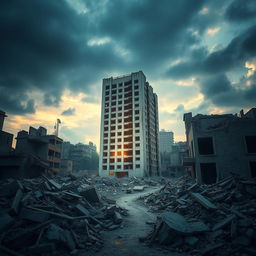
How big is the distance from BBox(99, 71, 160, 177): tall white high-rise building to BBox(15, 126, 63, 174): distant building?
2154 cm

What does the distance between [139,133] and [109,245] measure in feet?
175

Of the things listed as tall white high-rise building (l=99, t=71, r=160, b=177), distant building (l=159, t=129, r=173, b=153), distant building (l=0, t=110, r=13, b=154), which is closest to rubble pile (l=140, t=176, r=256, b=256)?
distant building (l=0, t=110, r=13, b=154)

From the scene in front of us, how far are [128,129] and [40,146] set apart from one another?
31.8 meters

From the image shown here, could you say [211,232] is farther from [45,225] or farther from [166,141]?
[166,141]

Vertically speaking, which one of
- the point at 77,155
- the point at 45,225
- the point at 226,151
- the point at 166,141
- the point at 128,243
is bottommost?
the point at 128,243

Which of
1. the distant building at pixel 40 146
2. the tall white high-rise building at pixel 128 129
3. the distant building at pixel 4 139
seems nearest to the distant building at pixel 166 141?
the tall white high-rise building at pixel 128 129

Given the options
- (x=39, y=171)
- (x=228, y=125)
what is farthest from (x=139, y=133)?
(x=228, y=125)

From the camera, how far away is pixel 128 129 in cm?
6294

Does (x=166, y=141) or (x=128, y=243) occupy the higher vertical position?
(x=166, y=141)

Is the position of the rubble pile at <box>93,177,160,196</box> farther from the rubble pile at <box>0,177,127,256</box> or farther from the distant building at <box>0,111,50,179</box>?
the rubble pile at <box>0,177,127,256</box>

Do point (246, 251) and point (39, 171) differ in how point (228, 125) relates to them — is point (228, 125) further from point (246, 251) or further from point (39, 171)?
point (39, 171)

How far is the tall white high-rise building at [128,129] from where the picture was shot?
195 feet

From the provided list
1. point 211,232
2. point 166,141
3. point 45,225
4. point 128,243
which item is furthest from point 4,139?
point 166,141

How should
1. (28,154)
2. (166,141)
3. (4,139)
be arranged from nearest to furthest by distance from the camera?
(28,154) < (4,139) < (166,141)
